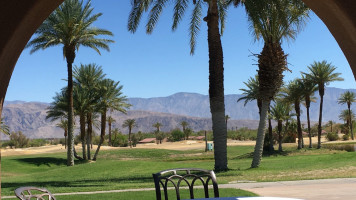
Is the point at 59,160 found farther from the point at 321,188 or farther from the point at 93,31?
the point at 321,188

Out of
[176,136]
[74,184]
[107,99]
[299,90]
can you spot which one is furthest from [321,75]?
[176,136]

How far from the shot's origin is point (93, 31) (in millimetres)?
30203

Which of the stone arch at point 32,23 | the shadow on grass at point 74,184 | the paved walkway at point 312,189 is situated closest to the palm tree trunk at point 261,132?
the shadow on grass at point 74,184

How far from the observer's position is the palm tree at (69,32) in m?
28.3

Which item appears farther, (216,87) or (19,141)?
(19,141)

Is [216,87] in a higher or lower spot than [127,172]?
higher

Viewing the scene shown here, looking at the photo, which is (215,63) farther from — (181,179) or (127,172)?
(181,179)

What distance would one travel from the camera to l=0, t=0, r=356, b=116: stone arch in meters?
3.33

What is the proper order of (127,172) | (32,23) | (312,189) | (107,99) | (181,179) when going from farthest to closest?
(107,99), (127,172), (312,189), (181,179), (32,23)

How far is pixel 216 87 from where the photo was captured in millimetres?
19594

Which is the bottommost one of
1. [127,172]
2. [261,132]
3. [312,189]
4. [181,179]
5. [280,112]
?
[127,172]

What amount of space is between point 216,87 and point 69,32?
13.6m

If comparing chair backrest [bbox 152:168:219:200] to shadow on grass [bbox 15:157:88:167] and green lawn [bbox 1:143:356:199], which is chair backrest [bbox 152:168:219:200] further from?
shadow on grass [bbox 15:157:88:167]

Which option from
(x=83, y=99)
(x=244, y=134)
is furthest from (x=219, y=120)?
(x=244, y=134)
